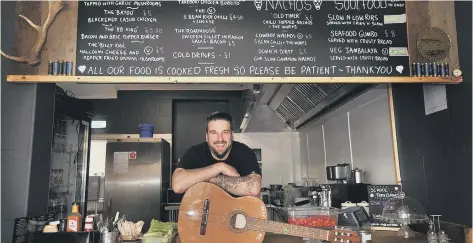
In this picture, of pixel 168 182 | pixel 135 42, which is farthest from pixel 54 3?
pixel 168 182

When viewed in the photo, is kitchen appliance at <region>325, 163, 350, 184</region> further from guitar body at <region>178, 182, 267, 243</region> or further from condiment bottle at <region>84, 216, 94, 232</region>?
condiment bottle at <region>84, 216, 94, 232</region>

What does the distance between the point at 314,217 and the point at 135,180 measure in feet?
12.2

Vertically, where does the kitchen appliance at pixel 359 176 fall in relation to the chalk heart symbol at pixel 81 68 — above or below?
below

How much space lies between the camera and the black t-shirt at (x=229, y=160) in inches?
93.1

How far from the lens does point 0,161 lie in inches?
82.0

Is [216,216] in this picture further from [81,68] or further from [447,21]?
[447,21]

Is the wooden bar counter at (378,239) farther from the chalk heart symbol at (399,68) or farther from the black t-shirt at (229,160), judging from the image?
the chalk heart symbol at (399,68)

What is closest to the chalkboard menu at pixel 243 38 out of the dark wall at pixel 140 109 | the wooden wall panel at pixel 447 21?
the wooden wall panel at pixel 447 21

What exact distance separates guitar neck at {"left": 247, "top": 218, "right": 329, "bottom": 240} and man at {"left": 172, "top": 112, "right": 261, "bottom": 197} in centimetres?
25

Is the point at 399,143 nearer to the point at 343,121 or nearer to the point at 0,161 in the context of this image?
the point at 343,121

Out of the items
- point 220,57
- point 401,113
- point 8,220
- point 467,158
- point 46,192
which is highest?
point 220,57

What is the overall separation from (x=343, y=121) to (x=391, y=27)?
5.67ft

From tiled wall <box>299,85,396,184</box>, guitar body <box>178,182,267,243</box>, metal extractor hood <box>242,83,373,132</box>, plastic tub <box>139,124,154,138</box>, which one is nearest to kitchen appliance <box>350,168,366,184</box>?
tiled wall <box>299,85,396,184</box>

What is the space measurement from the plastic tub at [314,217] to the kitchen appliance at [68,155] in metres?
2.04
